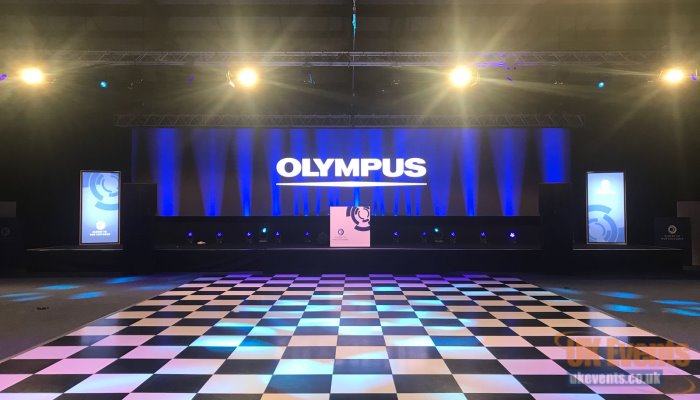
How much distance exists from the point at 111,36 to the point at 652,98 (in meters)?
9.22

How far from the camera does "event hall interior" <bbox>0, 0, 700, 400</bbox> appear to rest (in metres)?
3.21

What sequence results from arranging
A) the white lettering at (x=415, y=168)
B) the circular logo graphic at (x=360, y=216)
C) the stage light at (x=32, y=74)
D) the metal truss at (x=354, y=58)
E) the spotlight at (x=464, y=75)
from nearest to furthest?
the metal truss at (x=354, y=58) < the stage light at (x=32, y=74) < the spotlight at (x=464, y=75) < the circular logo graphic at (x=360, y=216) < the white lettering at (x=415, y=168)

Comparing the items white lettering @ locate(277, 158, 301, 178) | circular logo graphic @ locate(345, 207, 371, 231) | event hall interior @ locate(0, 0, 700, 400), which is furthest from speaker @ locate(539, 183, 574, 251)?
white lettering @ locate(277, 158, 301, 178)

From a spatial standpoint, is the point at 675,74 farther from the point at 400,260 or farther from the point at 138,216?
the point at 138,216

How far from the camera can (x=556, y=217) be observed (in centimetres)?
Answer: 772

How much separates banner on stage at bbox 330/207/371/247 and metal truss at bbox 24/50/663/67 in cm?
229

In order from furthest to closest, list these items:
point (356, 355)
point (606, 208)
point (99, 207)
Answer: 1. point (606, 208)
2. point (99, 207)
3. point (356, 355)

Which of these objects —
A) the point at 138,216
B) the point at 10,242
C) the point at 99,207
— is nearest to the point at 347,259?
the point at 138,216

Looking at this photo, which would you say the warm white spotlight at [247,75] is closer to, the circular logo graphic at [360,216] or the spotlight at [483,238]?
the circular logo graphic at [360,216]

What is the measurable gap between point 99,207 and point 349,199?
14.7 feet

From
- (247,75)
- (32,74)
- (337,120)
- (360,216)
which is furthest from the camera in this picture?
(337,120)

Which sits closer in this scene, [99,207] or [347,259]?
[347,259]

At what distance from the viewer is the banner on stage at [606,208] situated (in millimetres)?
8766

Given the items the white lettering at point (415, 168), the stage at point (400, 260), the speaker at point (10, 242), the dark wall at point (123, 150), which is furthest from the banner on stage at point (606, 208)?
the speaker at point (10, 242)
